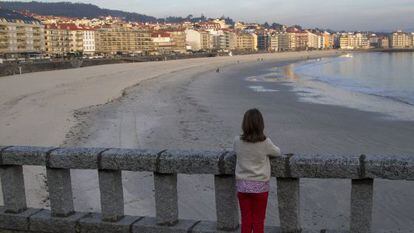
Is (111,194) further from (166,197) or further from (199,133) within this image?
(199,133)

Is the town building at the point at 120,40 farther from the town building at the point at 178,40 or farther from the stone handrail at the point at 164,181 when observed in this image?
the stone handrail at the point at 164,181

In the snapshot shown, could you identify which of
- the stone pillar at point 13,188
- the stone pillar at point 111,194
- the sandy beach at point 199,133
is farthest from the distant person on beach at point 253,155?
the sandy beach at point 199,133

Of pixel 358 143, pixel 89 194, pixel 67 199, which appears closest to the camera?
pixel 67 199

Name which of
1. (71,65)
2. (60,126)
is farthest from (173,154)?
(71,65)

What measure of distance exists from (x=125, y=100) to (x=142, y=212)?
68.6ft

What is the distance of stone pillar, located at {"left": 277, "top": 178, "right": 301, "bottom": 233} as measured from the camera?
393 centimetres

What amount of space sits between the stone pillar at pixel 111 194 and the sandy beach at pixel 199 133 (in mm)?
3268

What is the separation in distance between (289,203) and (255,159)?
46 cm

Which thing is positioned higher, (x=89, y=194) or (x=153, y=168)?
(x=153, y=168)

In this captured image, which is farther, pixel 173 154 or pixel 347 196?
pixel 347 196

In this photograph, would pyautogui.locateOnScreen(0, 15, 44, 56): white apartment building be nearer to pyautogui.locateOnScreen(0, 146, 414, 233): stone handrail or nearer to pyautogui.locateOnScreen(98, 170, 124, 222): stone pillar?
pyautogui.locateOnScreen(0, 146, 414, 233): stone handrail

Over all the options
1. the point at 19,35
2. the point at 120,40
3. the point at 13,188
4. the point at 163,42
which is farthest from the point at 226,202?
the point at 163,42

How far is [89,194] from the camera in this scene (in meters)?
8.61

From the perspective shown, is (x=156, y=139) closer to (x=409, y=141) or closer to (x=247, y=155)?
(x=409, y=141)
